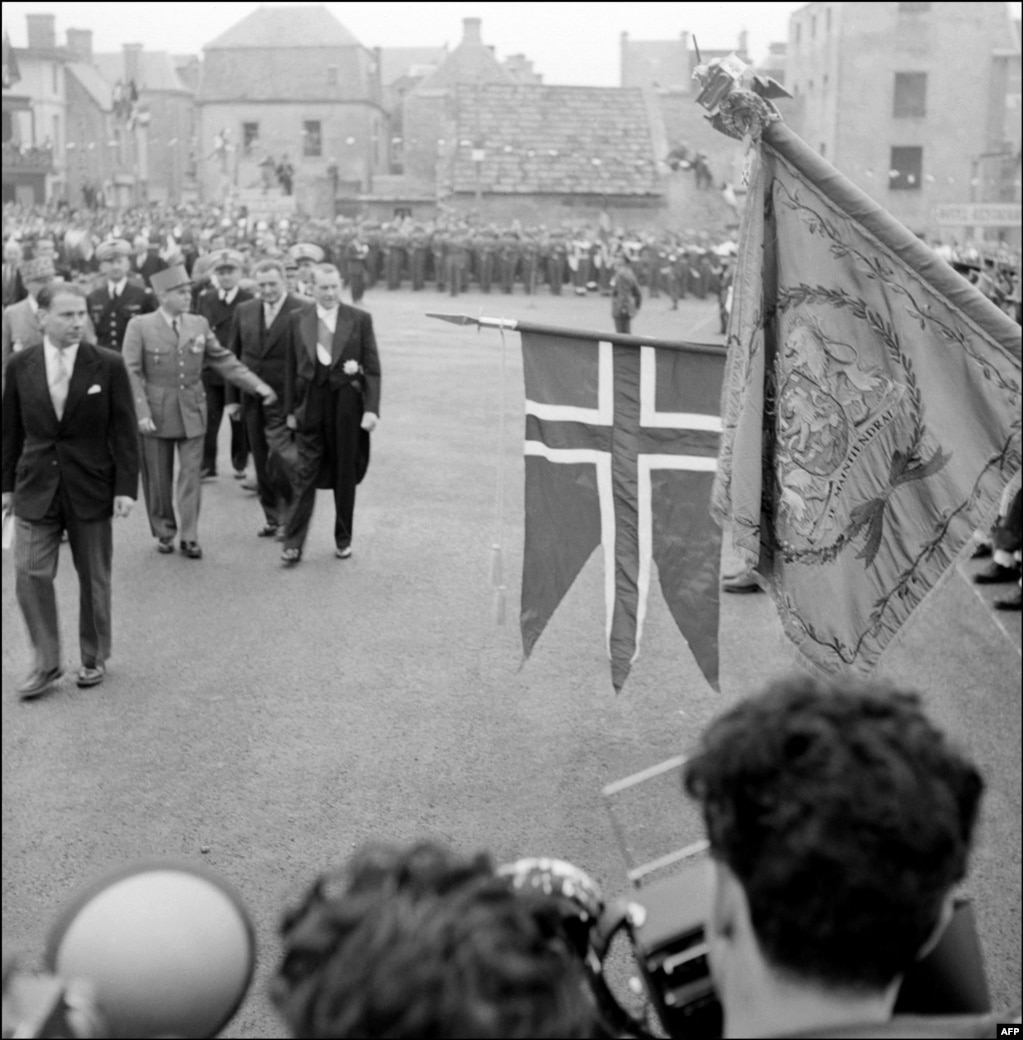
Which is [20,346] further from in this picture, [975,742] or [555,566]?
[975,742]

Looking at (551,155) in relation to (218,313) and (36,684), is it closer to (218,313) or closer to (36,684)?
(218,313)

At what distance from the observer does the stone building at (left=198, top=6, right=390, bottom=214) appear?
84.1 meters

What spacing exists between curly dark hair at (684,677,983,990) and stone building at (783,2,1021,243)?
6201 centimetres

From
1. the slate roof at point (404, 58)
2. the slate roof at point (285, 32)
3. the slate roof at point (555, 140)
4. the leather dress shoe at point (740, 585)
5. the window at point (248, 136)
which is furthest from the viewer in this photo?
the slate roof at point (404, 58)

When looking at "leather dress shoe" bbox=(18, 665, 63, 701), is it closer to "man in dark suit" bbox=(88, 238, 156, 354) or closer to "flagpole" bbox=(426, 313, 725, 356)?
"flagpole" bbox=(426, 313, 725, 356)

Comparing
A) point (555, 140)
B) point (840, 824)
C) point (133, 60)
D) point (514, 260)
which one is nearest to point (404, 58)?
point (133, 60)

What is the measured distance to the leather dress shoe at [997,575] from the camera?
11242mm

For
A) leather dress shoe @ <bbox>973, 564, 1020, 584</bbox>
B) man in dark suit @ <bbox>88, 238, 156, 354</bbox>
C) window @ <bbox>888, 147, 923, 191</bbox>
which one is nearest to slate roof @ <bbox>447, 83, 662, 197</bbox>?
window @ <bbox>888, 147, 923, 191</bbox>

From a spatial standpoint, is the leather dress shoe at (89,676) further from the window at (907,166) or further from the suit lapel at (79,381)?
the window at (907,166)

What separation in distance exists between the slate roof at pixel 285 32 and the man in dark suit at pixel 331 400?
7914 cm

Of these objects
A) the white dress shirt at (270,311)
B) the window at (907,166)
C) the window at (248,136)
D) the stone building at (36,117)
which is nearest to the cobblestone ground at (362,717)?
the white dress shirt at (270,311)

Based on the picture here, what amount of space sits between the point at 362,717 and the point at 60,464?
2.18 metres

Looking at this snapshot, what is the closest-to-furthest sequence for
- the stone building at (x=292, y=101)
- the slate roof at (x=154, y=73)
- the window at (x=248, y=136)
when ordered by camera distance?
the stone building at (x=292, y=101) → the window at (x=248, y=136) → the slate roof at (x=154, y=73)

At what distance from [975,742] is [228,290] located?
8.40 metres
